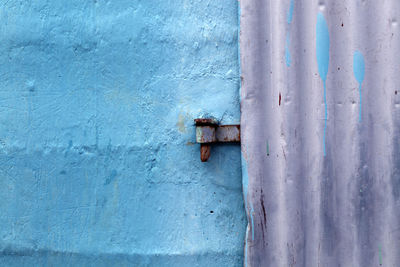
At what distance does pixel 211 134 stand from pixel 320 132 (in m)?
0.42

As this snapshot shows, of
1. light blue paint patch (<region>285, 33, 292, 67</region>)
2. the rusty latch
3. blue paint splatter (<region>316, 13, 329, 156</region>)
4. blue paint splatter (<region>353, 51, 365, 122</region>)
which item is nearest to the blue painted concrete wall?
the rusty latch

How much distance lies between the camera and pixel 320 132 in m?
1.33

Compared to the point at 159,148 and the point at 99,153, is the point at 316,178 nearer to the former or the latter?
the point at 159,148

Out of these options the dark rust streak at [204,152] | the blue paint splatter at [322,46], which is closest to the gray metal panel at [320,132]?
the blue paint splatter at [322,46]

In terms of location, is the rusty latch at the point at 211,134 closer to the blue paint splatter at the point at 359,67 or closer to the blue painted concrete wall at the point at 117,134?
the blue painted concrete wall at the point at 117,134

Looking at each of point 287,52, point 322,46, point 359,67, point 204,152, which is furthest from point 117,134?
point 359,67

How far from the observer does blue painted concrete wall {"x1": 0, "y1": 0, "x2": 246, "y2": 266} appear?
4.68 ft

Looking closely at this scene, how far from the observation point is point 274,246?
1.35 meters

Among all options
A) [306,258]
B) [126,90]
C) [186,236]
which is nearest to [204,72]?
[126,90]

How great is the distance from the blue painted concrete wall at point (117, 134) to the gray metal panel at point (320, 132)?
Answer: 0.10m

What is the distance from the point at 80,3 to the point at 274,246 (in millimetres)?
1309

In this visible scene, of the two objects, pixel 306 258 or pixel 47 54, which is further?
pixel 47 54

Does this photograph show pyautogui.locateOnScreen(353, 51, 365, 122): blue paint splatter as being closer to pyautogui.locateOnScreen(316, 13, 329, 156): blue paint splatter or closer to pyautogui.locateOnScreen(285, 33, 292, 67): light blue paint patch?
pyautogui.locateOnScreen(316, 13, 329, 156): blue paint splatter

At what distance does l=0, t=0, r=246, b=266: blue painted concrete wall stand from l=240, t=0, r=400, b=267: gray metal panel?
101mm
